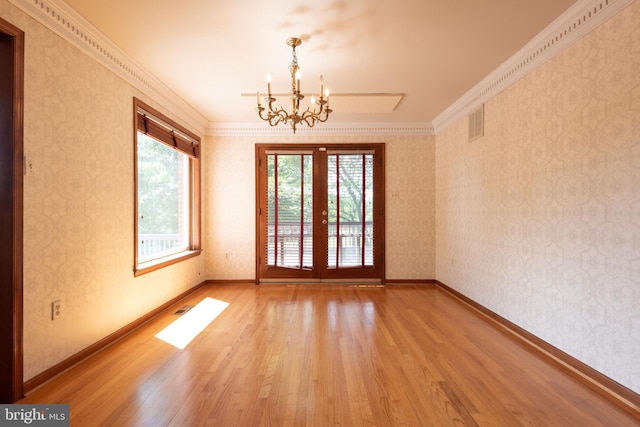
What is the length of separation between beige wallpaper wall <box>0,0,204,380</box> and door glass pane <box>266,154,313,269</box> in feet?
7.84

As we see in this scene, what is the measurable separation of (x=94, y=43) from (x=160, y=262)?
2.34m

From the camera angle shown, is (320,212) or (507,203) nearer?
(507,203)

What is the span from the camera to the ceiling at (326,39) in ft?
7.67

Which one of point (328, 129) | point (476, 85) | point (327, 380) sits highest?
point (476, 85)

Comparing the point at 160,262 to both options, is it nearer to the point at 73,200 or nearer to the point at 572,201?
the point at 73,200

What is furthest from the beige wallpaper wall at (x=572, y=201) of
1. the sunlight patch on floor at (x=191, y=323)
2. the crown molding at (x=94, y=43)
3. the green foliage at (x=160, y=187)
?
the green foliage at (x=160, y=187)

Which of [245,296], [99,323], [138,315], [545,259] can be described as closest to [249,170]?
[245,296]

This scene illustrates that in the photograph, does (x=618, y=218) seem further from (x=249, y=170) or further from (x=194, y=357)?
(x=249, y=170)

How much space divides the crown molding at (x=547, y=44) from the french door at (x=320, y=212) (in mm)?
1932

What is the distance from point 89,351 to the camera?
263 cm

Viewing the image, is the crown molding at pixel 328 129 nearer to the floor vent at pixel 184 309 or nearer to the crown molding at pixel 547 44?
the crown molding at pixel 547 44

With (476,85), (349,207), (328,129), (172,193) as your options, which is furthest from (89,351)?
(476,85)

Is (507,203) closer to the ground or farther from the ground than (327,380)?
farther from the ground

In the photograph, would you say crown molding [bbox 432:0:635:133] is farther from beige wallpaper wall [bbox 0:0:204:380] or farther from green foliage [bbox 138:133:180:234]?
green foliage [bbox 138:133:180:234]
